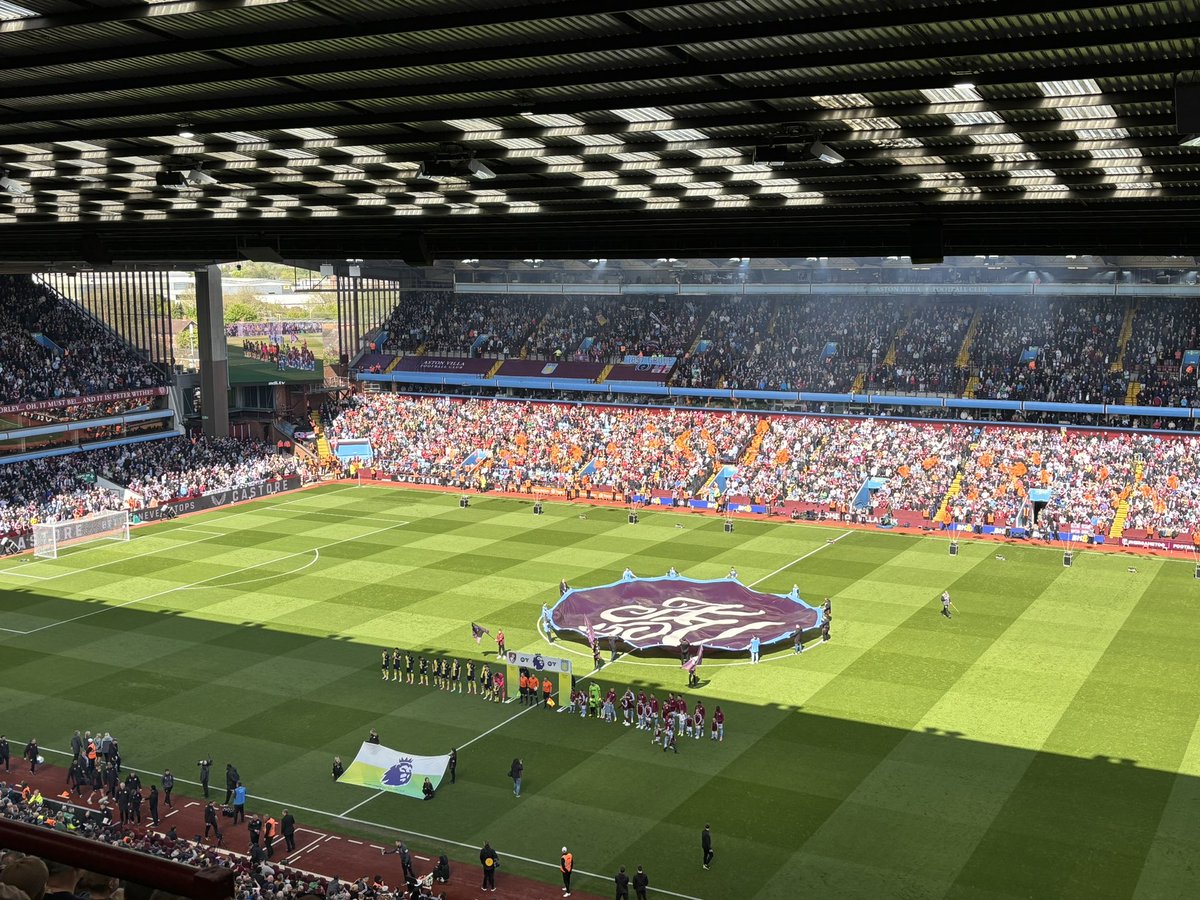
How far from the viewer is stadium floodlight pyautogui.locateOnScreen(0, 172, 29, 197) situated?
28.4 metres

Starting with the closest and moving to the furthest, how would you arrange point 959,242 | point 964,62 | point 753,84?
point 964,62, point 753,84, point 959,242

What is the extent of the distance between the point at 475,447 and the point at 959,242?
5313 centimetres

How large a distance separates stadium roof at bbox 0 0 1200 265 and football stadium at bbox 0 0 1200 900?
0.12 meters

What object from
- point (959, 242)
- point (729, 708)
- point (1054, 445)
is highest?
point (959, 242)

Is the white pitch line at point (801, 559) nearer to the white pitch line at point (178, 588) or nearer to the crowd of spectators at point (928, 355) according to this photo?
the crowd of spectators at point (928, 355)

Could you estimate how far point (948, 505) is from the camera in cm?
6406

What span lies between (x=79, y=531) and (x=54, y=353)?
17.7m

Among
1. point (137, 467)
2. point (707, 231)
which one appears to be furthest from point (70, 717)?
point (137, 467)

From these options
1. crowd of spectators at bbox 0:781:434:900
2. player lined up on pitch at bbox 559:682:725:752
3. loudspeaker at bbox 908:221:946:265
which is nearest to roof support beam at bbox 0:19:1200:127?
loudspeaker at bbox 908:221:946:265

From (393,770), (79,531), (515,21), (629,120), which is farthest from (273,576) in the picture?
(515,21)

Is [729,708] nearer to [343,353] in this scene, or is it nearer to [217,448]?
[217,448]

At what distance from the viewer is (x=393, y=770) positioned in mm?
30734

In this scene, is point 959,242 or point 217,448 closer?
point 959,242

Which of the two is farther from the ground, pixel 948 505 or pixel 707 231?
pixel 707 231
